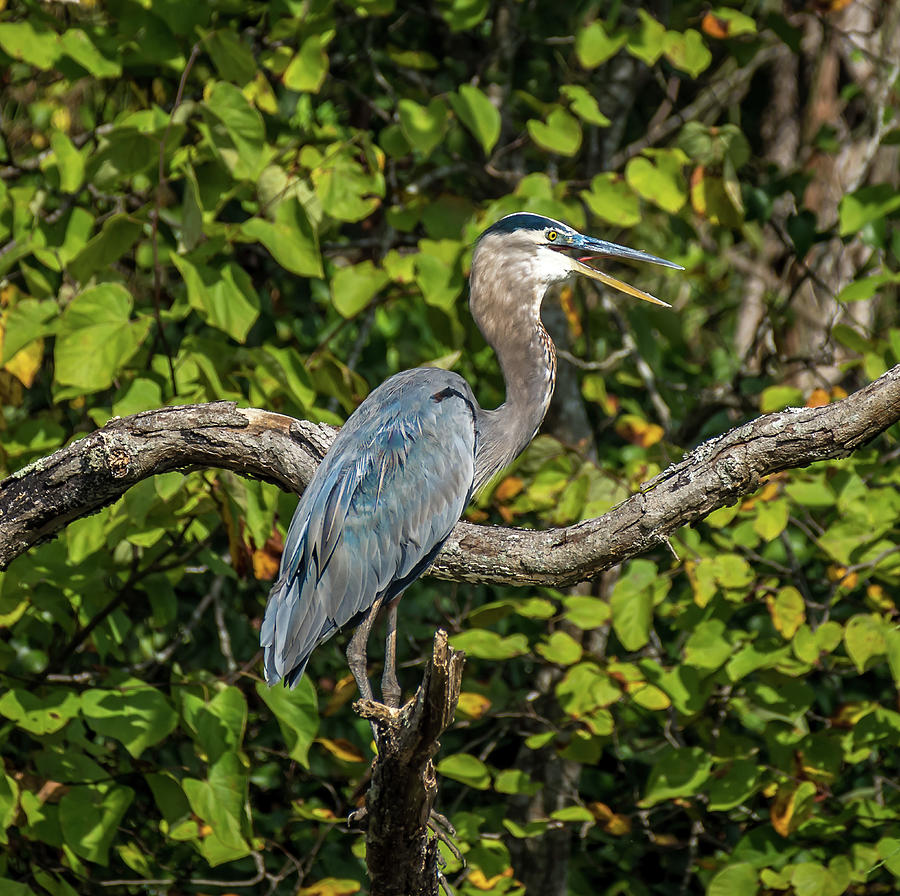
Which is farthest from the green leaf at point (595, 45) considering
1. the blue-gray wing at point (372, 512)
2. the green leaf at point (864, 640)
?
the green leaf at point (864, 640)

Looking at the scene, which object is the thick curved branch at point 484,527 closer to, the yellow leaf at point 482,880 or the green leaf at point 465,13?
the yellow leaf at point 482,880

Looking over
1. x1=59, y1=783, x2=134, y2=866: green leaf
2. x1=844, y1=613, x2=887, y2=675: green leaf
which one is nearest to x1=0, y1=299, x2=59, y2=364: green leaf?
x1=59, y1=783, x2=134, y2=866: green leaf

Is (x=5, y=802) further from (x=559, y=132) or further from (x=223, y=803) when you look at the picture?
(x=559, y=132)

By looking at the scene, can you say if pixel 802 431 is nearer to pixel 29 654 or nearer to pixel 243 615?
pixel 243 615

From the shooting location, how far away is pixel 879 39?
5004 millimetres

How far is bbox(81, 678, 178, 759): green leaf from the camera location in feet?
10.1

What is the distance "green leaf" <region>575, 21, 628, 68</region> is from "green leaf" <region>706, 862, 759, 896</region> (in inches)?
95.2

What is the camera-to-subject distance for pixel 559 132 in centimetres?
365

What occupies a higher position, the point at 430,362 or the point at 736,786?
the point at 430,362

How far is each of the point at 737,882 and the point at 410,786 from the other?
165 centimetres

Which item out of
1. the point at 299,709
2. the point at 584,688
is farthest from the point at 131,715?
the point at 584,688

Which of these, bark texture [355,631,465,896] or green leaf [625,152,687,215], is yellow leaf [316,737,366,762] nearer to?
bark texture [355,631,465,896]

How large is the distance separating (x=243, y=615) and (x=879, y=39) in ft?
11.5

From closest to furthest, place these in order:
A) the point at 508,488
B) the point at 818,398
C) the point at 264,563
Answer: the point at 264,563, the point at 818,398, the point at 508,488
